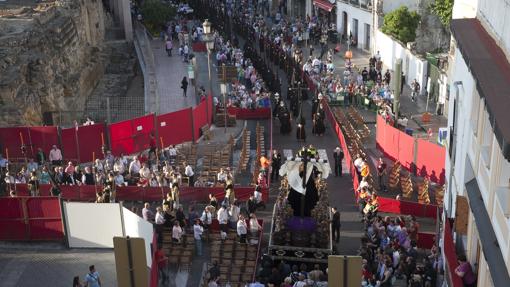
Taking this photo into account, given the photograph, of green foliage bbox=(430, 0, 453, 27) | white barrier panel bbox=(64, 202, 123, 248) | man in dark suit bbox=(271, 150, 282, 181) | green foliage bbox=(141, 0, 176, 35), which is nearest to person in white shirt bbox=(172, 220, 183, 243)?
white barrier panel bbox=(64, 202, 123, 248)

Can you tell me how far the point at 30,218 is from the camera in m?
21.0

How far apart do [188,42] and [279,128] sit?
18392 millimetres

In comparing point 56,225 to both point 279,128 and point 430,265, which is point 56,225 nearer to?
point 430,265

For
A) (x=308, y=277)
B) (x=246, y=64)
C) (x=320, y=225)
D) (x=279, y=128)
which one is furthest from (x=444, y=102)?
(x=308, y=277)

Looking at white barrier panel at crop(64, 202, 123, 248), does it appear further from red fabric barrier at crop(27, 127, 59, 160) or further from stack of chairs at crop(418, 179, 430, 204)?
stack of chairs at crop(418, 179, 430, 204)

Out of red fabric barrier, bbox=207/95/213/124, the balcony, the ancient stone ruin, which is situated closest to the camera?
the ancient stone ruin

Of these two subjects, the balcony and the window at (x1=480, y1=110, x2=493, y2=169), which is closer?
the window at (x1=480, y1=110, x2=493, y2=169)

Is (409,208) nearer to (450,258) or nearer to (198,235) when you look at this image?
(450,258)

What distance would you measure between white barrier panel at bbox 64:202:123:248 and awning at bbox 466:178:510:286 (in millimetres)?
9533

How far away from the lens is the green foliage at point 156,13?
51750 millimetres

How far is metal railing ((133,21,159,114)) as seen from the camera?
3606 cm

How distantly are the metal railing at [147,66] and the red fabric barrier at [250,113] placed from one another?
13.1ft

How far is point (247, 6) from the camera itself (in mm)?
62344

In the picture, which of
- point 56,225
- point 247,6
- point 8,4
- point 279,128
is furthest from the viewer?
point 247,6
